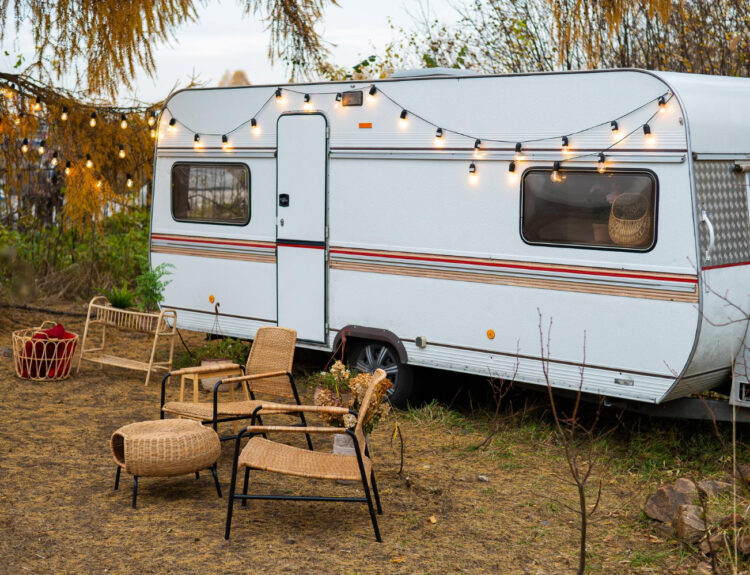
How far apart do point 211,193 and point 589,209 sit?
4042 millimetres

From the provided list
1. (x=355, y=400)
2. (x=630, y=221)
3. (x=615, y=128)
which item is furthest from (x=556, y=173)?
(x=355, y=400)

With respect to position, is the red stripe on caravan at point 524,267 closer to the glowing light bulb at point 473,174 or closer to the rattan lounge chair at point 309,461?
the glowing light bulb at point 473,174

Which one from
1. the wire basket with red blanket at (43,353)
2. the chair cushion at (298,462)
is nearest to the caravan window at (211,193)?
the wire basket with red blanket at (43,353)

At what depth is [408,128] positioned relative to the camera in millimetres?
7734

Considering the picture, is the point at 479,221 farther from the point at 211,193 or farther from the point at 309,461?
the point at 211,193

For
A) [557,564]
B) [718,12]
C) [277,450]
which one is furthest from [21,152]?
[718,12]

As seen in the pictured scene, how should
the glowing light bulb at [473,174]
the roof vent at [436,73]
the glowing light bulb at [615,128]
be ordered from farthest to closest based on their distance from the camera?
the roof vent at [436,73] → the glowing light bulb at [473,174] → the glowing light bulb at [615,128]

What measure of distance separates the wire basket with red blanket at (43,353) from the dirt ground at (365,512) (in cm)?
123

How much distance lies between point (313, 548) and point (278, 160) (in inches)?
170

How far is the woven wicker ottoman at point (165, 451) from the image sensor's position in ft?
18.6

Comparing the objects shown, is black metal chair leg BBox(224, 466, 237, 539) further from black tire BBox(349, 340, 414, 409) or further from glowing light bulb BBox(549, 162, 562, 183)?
glowing light bulb BBox(549, 162, 562, 183)

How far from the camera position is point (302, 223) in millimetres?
8469

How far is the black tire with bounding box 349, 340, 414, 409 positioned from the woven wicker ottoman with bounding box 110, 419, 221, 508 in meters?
2.35

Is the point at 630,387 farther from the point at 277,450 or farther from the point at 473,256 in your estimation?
the point at 277,450
